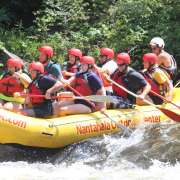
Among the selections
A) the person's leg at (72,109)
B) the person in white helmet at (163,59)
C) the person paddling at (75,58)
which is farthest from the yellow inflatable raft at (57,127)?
the person in white helmet at (163,59)

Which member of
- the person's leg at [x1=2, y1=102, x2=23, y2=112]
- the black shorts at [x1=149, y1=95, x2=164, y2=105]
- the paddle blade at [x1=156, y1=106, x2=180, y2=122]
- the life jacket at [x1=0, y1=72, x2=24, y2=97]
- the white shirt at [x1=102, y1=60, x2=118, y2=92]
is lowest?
the paddle blade at [x1=156, y1=106, x2=180, y2=122]

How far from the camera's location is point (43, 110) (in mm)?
5348

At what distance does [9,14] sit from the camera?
11227 millimetres

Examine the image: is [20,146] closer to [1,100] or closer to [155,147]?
[1,100]

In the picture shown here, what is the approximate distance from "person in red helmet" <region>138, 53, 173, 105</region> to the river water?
3.10 ft

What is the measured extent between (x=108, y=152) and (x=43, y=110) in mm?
1299

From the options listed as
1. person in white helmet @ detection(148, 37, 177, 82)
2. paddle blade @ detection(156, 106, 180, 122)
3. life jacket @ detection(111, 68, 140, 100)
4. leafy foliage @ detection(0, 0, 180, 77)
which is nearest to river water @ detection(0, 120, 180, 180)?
paddle blade @ detection(156, 106, 180, 122)

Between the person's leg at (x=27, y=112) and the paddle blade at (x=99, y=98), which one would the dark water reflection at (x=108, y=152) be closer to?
the person's leg at (x=27, y=112)

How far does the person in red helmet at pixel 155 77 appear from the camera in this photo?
6.41 metres

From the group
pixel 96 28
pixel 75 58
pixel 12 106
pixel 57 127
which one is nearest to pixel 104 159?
pixel 57 127

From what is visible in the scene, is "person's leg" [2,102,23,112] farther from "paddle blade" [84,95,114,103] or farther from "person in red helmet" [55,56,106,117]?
"paddle blade" [84,95,114,103]

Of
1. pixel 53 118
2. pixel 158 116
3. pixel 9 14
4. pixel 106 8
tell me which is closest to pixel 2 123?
pixel 53 118

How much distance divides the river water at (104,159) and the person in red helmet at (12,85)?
2.65 feet

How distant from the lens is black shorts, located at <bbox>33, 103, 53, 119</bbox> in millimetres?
5312
